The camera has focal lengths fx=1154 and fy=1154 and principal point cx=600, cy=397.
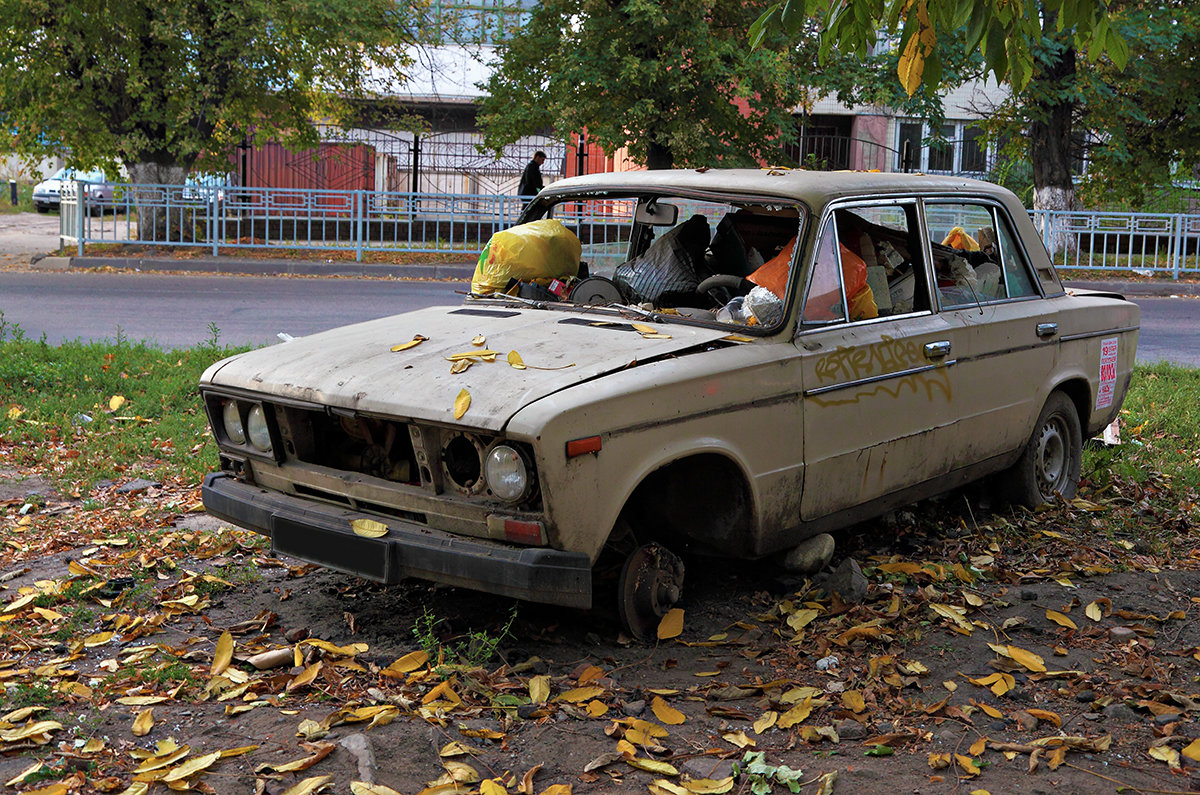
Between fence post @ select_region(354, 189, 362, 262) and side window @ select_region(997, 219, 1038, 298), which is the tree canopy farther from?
side window @ select_region(997, 219, 1038, 298)

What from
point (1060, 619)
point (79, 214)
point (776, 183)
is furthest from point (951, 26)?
point (79, 214)

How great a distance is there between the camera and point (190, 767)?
10.3 feet

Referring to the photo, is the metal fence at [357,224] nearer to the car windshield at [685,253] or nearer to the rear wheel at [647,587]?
the car windshield at [685,253]

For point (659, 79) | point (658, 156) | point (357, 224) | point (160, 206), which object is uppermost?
point (659, 79)

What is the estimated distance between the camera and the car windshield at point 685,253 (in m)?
4.71

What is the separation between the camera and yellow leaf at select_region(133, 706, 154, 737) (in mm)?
3402

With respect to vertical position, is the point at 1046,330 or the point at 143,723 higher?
the point at 1046,330

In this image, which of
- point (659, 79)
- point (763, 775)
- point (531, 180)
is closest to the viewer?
point (763, 775)

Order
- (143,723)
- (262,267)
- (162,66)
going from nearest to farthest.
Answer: (143,723) → (262,267) → (162,66)

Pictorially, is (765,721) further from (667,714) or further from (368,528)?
(368,528)

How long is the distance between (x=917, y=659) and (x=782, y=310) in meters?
1.38

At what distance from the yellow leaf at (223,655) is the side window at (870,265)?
2451mm

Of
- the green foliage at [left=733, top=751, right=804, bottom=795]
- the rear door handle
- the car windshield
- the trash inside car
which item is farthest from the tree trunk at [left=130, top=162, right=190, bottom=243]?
the green foliage at [left=733, top=751, right=804, bottom=795]

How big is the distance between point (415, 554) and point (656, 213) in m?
2.32
